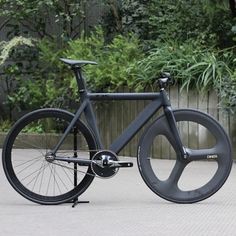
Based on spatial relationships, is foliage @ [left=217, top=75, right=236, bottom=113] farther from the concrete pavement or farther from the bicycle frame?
the bicycle frame

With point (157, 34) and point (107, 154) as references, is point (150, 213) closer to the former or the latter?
point (107, 154)

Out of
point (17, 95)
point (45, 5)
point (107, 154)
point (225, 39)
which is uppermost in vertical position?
point (45, 5)

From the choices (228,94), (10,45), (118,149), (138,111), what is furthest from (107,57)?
(118,149)

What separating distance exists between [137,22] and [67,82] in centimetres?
174

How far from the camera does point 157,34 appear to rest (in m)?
10.5

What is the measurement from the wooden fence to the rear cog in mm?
2433

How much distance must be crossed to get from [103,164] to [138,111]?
3351mm

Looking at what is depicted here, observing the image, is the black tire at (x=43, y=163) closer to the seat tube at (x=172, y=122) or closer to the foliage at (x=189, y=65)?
the seat tube at (x=172, y=122)

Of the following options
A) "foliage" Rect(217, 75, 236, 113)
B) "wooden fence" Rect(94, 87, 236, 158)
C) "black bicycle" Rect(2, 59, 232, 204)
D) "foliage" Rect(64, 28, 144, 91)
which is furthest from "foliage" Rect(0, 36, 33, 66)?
"black bicycle" Rect(2, 59, 232, 204)

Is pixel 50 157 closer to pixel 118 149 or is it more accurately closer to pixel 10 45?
pixel 118 149

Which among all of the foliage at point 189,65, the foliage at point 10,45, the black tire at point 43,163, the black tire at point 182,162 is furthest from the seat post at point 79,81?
the foliage at point 10,45

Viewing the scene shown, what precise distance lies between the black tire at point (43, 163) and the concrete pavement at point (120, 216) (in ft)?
0.50

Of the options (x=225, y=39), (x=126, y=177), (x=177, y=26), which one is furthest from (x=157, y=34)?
(x=126, y=177)

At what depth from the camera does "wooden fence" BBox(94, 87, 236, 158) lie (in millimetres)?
8727
